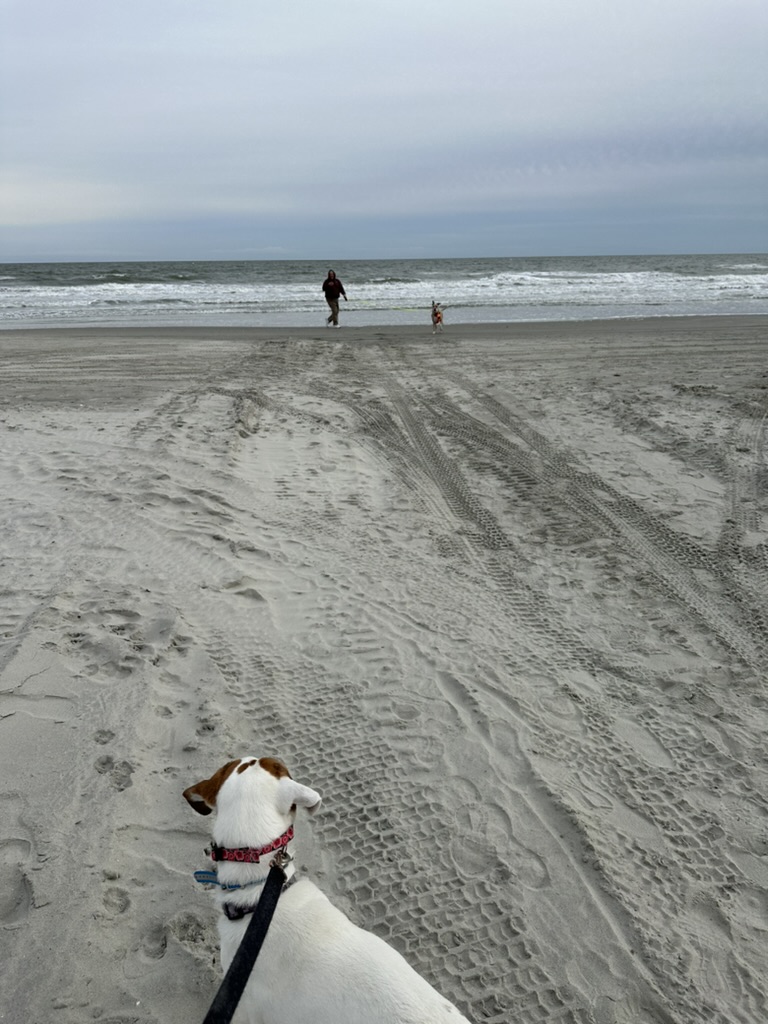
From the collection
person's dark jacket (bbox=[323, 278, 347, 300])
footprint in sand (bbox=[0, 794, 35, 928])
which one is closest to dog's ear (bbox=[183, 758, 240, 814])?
footprint in sand (bbox=[0, 794, 35, 928])

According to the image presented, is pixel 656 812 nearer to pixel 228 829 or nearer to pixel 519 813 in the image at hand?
pixel 519 813

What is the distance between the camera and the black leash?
1.88m

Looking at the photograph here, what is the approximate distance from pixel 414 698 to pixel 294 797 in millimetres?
1892

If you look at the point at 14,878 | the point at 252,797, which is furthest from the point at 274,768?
the point at 14,878

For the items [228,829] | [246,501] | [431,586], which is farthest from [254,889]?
[246,501]

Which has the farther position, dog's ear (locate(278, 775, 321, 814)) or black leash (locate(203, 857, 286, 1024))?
dog's ear (locate(278, 775, 321, 814))

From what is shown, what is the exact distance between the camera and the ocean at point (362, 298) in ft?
81.6

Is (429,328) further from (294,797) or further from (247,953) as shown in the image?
(247,953)

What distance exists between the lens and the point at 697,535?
6.16m

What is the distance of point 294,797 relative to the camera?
2.30 metres

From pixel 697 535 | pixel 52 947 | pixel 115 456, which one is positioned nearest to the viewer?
pixel 52 947

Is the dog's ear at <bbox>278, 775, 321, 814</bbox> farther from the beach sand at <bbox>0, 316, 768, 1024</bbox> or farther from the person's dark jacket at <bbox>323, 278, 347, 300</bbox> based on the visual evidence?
the person's dark jacket at <bbox>323, 278, 347, 300</bbox>

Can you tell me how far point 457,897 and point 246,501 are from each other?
460 centimetres

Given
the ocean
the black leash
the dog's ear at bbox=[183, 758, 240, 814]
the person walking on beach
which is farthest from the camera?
the ocean
